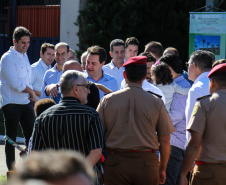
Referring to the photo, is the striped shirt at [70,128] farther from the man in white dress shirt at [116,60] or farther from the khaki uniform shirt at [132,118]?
the man in white dress shirt at [116,60]

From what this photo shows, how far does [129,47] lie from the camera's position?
807 centimetres

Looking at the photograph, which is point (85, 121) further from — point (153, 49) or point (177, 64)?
point (153, 49)

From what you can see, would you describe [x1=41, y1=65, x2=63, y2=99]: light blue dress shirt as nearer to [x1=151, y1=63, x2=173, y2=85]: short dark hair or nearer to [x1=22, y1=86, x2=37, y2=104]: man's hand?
[x1=22, y1=86, x2=37, y2=104]: man's hand

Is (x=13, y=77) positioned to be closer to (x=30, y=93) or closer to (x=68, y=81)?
(x=30, y=93)

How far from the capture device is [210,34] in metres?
10.3

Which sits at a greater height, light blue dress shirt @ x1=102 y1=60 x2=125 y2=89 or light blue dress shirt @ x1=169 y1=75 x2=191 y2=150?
light blue dress shirt @ x1=102 y1=60 x2=125 y2=89

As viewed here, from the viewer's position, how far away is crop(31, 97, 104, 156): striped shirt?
135 inches

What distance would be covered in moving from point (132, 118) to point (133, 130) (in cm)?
10

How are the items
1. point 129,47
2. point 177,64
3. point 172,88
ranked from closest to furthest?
point 172,88 < point 177,64 < point 129,47

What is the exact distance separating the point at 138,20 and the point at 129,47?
22.8 ft

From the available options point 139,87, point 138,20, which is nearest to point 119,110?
point 139,87

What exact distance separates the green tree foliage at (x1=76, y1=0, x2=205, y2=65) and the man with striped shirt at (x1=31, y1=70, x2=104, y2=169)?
36.4 feet

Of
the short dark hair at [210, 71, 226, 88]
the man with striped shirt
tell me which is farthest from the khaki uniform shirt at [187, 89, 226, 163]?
the man with striped shirt

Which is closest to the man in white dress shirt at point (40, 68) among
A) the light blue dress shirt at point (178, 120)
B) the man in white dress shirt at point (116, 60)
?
the man in white dress shirt at point (116, 60)
